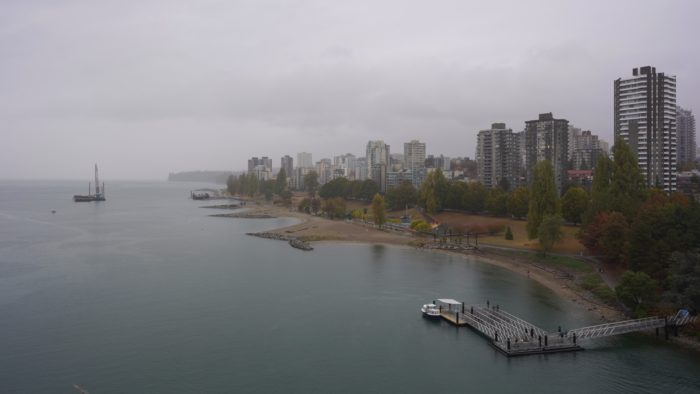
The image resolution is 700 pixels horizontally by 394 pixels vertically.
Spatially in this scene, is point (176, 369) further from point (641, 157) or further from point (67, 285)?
point (641, 157)

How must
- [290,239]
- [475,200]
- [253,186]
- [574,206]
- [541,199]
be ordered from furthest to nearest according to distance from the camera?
[253,186], [475,200], [290,239], [574,206], [541,199]

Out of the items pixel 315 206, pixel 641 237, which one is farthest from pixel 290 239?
pixel 641 237

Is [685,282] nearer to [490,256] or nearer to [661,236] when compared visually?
[661,236]

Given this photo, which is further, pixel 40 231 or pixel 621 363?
pixel 40 231

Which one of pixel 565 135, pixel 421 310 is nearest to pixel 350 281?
pixel 421 310

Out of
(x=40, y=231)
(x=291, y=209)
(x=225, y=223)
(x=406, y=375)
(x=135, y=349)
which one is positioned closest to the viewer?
(x=406, y=375)

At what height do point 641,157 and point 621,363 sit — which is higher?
point 641,157

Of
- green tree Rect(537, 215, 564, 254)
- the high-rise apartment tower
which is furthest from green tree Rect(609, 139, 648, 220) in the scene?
the high-rise apartment tower

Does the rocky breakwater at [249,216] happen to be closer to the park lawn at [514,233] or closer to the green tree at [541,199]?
the park lawn at [514,233]
